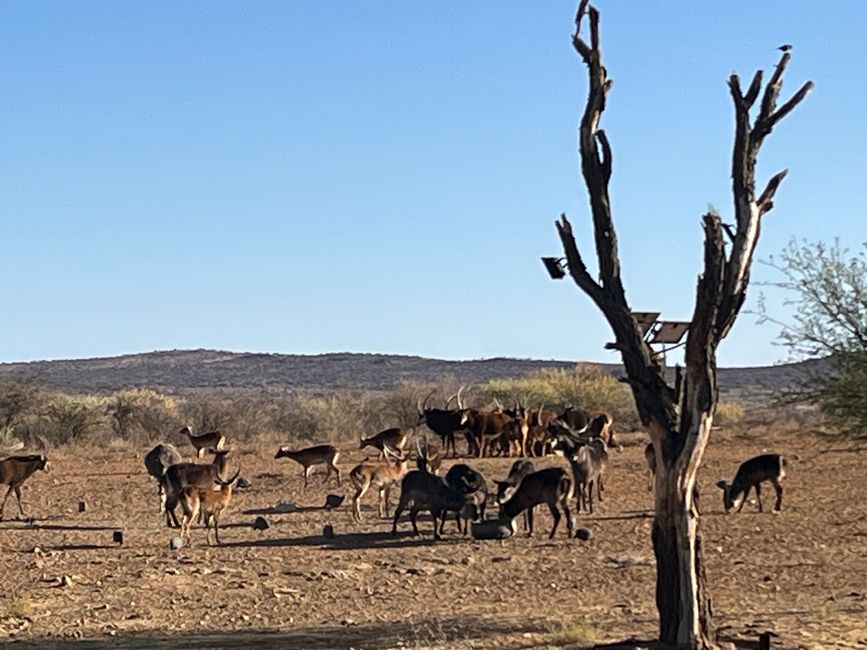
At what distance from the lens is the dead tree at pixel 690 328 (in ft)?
38.1

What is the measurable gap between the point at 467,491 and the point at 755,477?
16.4ft

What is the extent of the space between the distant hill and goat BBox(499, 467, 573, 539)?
3249 inches

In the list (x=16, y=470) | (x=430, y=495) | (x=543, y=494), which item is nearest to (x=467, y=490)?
(x=430, y=495)

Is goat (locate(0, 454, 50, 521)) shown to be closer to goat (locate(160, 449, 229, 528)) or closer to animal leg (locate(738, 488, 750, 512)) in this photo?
goat (locate(160, 449, 229, 528))

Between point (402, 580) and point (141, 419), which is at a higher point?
point (141, 419)

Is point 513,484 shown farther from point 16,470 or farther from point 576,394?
point 576,394

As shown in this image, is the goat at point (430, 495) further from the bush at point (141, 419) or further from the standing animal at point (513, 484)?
the bush at point (141, 419)

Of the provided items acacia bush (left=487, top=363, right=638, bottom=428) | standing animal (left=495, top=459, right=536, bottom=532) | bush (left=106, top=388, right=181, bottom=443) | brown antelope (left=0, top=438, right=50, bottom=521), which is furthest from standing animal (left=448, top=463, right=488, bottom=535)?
acacia bush (left=487, top=363, right=638, bottom=428)

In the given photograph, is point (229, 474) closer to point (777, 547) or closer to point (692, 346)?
point (777, 547)

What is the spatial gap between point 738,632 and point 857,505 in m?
12.2

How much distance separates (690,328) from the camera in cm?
1174

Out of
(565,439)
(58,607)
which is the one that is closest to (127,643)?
(58,607)

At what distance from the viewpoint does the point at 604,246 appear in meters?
12.3

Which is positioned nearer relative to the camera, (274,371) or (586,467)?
(586,467)
